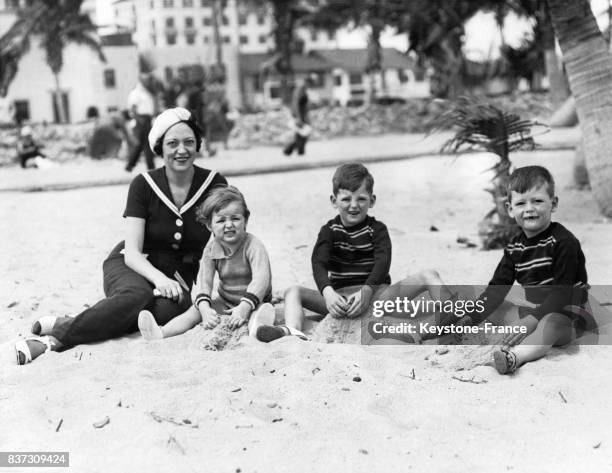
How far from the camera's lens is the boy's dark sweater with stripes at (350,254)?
5.02 metres

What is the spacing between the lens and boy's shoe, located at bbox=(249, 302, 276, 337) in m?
4.81

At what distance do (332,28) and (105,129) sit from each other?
15973 mm

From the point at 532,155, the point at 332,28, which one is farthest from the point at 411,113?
the point at 532,155

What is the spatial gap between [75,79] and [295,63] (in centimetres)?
1991

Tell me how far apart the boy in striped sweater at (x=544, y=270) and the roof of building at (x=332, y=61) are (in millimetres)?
57464

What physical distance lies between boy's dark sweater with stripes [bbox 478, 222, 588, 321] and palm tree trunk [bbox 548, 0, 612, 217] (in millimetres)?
4785

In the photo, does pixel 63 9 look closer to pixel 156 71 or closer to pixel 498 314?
pixel 156 71

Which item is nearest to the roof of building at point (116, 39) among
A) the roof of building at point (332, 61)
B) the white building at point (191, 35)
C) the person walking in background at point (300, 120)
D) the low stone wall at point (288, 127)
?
the white building at point (191, 35)

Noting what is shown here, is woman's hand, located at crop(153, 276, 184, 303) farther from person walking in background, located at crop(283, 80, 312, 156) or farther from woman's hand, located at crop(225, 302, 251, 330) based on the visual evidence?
person walking in background, located at crop(283, 80, 312, 156)

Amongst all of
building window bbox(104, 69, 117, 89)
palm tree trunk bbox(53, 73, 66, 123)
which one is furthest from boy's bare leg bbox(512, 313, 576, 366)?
building window bbox(104, 69, 117, 89)

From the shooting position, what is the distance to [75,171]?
18.9 meters

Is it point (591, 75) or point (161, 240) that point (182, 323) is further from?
point (591, 75)

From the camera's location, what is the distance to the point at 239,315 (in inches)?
191

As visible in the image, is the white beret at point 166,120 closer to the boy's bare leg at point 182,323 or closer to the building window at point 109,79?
the boy's bare leg at point 182,323
